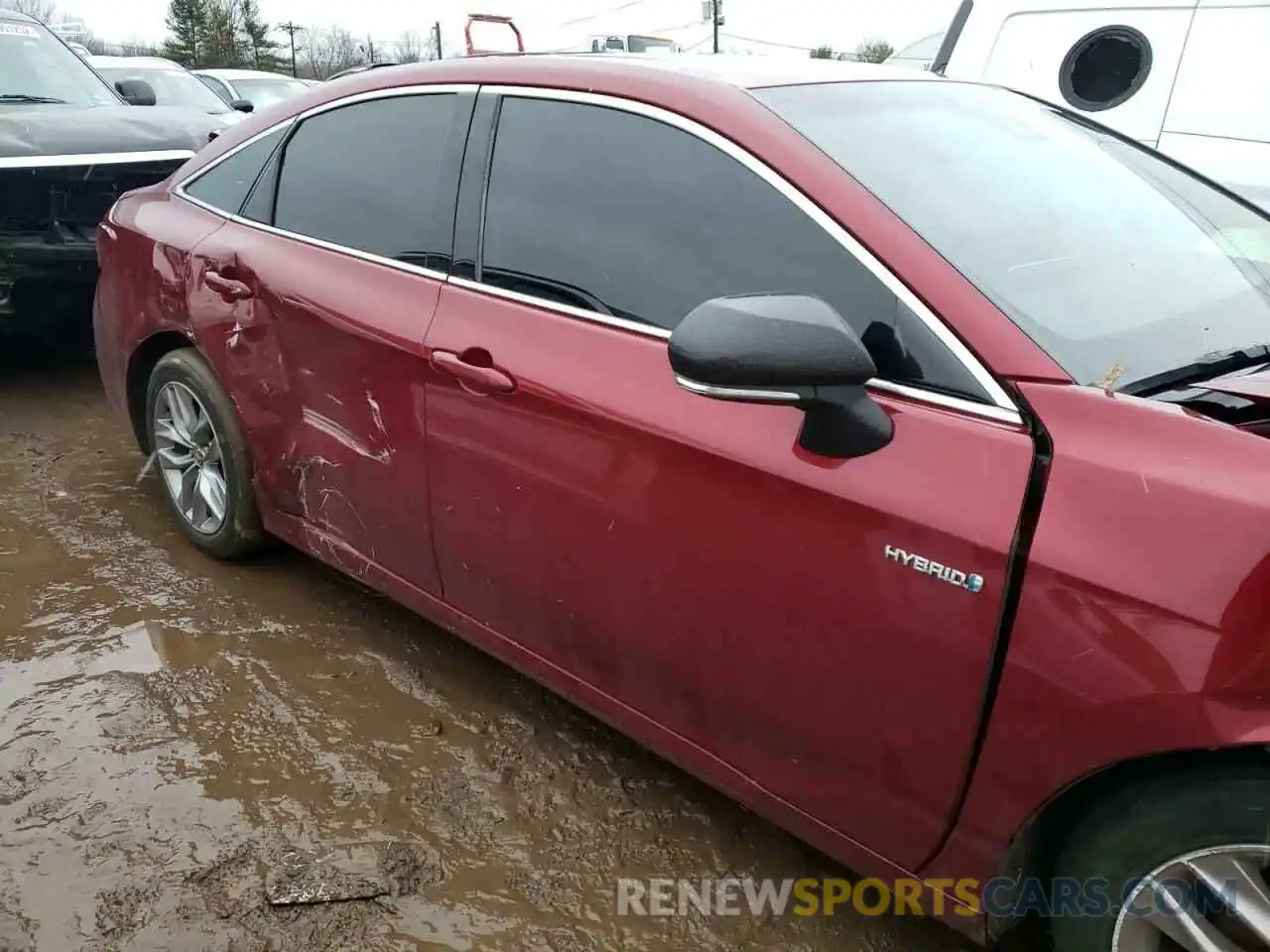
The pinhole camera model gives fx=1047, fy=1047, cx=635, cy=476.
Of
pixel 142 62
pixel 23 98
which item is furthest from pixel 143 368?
pixel 142 62

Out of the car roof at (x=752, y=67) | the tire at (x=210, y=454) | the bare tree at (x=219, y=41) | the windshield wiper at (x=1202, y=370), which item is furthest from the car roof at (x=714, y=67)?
the bare tree at (x=219, y=41)

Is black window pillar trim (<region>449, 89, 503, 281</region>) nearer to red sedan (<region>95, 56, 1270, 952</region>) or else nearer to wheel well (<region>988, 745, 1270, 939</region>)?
red sedan (<region>95, 56, 1270, 952</region>)

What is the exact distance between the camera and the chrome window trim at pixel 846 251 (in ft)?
5.46

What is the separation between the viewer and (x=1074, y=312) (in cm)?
182

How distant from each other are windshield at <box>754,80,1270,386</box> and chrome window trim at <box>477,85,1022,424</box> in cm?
11

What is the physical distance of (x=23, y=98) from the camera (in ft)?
18.6

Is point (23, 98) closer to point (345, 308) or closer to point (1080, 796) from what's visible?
point (345, 308)

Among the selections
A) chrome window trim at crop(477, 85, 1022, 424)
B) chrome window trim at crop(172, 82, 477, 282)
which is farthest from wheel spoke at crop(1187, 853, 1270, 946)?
chrome window trim at crop(172, 82, 477, 282)

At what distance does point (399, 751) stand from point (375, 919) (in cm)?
54

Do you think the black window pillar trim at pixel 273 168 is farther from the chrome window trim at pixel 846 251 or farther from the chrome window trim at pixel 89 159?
the chrome window trim at pixel 89 159

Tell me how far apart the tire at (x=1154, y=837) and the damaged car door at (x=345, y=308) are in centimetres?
157

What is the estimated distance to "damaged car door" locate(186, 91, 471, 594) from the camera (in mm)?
2514

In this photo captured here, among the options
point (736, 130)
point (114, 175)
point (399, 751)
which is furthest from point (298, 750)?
point (114, 175)

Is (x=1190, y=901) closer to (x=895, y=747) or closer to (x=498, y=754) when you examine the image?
(x=895, y=747)
